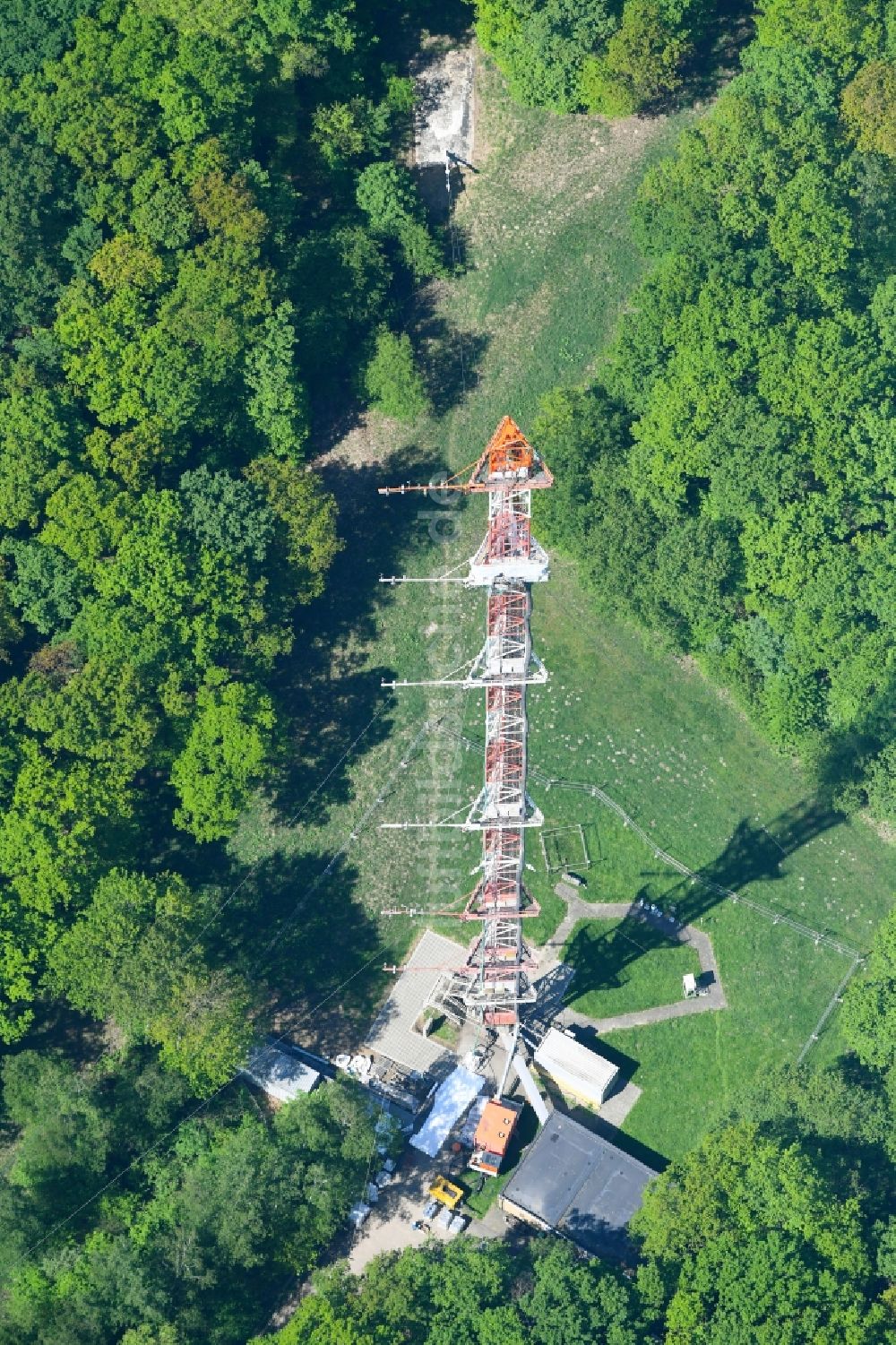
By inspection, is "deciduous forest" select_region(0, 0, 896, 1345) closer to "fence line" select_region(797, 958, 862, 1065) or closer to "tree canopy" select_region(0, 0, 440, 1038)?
"tree canopy" select_region(0, 0, 440, 1038)

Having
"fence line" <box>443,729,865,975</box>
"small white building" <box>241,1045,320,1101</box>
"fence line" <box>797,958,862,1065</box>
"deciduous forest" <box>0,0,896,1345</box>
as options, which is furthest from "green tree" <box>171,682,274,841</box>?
"fence line" <box>797,958,862,1065</box>

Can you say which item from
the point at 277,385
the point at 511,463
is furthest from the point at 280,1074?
the point at 277,385

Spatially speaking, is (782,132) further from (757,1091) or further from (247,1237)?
(247,1237)

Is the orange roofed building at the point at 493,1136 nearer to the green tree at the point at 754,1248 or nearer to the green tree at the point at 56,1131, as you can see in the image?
the green tree at the point at 754,1248

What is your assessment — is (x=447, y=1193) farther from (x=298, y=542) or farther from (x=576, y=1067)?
(x=298, y=542)

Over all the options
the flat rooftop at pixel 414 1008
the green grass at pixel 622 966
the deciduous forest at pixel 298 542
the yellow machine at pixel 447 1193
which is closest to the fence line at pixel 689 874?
the deciduous forest at pixel 298 542

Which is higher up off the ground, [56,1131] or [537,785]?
[537,785]
